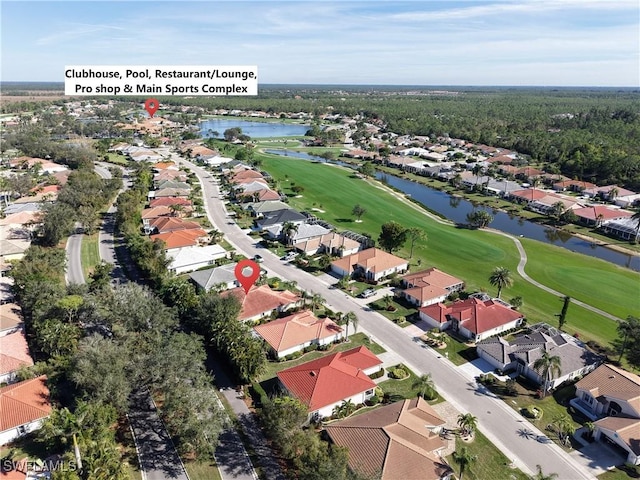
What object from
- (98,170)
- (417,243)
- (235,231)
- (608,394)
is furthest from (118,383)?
(98,170)

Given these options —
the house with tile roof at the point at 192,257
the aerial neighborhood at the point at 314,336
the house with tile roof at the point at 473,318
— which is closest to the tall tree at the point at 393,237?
the aerial neighborhood at the point at 314,336

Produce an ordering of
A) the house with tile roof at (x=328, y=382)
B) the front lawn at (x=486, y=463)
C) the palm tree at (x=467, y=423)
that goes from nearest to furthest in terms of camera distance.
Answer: the front lawn at (x=486, y=463)
the palm tree at (x=467, y=423)
the house with tile roof at (x=328, y=382)

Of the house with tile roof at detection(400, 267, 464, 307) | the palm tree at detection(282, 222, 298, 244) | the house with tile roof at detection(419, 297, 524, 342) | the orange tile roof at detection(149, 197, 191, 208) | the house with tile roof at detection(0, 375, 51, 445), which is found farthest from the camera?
the orange tile roof at detection(149, 197, 191, 208)

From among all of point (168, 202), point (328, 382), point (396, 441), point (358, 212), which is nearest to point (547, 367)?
point (396, 441)

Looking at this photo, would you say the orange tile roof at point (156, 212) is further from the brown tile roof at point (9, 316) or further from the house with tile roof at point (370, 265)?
the house with tile roof at point (370, 265)

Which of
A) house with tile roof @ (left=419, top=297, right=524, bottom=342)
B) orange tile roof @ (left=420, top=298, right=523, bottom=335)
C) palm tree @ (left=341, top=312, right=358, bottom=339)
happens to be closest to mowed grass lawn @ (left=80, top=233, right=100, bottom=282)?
palm tree @ (left=341, top=312, right=358, bottom=339)

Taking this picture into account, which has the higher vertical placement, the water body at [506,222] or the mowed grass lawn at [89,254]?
the water body at [506,222]

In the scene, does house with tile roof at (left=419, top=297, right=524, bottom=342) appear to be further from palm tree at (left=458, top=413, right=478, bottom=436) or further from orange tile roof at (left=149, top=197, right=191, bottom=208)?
orange tile roof at (left=149, top=197, right=191, bottom=208)
